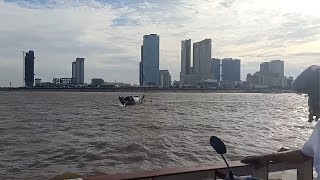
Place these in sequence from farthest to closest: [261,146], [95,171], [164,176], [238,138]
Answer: [238,138] < [261,146] < [95,171] < [164,176]

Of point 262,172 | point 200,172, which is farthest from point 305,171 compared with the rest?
point 200,172

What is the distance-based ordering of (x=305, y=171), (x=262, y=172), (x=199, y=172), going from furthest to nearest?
1. (x=305, y=171)
2. (x=262, y=172)
3. (x=199, y=172)

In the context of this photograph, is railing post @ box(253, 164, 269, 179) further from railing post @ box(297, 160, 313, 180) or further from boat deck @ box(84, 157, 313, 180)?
railing post @ box(297, 160, 313, 180)

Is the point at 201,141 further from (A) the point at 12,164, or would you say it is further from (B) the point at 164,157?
(A) the point at 12,164

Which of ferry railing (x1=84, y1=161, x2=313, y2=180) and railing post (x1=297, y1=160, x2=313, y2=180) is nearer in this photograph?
ferry railing (x1=84, y1=161, x2=313, y2=180)

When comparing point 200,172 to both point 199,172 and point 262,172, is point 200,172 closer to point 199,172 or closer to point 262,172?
point 199,172

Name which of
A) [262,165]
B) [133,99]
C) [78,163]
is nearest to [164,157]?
[78,163]

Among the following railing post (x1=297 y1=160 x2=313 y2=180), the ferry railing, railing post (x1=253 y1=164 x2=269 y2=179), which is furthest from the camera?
railing post (x1=297 y1=160 x2=313 y2=180)

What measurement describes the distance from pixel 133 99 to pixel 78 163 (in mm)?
65103

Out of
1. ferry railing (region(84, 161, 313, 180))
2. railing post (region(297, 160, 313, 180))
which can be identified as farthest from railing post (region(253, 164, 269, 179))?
railing post (region(297, 160, 313, 180))

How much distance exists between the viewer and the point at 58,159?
15.7m

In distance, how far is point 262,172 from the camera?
4492mm

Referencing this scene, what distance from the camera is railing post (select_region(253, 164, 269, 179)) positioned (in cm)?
446

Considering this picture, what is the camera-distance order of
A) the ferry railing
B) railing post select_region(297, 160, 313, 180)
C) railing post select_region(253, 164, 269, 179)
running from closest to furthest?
the ferry railing < railing post select_region(253, 164, 269, 179) < railing post select_region(297, 160, 313, 180)
